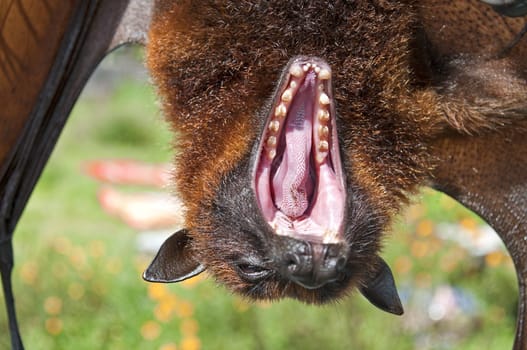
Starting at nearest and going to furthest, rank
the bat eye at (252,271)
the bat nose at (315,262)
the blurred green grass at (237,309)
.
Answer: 1. the bat nose at (315,262)
2. the bat eye at (252,271)
3. the blurred green grass at (237,309)

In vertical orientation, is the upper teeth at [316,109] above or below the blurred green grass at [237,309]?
above

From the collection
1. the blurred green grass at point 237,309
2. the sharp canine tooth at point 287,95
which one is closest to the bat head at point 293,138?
the sharp canine tooth at point 287,95

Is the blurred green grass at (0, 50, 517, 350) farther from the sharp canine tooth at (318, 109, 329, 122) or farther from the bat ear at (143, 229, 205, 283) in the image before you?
the sharp canine tooth at (318, 109, 329, 122)

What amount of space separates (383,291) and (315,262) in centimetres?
39

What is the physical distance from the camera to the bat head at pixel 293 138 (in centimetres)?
160

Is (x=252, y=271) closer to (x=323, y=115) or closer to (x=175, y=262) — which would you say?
(x=175, y=262)

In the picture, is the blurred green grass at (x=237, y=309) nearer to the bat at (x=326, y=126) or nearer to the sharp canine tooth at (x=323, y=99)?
the bat at (x=326, y=126)

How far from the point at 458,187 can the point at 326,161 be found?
0.55 meters

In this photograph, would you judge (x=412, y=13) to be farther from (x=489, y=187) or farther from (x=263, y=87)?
(x=489, y=187)

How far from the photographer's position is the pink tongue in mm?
1616

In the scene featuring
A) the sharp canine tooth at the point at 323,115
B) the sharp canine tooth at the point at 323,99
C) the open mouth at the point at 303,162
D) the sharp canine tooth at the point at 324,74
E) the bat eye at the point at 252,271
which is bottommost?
the bat eye at the point at 252,271

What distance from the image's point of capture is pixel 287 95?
1.58 meters

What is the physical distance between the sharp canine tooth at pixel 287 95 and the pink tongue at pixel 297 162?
24 millimetres

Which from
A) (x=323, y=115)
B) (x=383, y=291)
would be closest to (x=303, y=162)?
(x=323, y=115)
